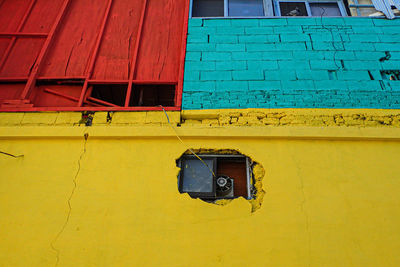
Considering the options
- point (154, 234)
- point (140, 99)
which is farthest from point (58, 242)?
point (140, 99)

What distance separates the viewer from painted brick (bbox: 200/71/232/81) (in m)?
4.85

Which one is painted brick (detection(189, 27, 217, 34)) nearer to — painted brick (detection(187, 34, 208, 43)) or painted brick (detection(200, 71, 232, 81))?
painted brick (detection(187, 34, 208, 43))

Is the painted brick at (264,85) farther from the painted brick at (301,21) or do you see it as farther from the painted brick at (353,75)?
the painted brick at (301,21)

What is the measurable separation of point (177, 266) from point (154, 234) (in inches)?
18.0

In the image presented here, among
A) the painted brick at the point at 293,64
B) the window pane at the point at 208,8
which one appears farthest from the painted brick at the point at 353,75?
the window pane at the point at 208,8

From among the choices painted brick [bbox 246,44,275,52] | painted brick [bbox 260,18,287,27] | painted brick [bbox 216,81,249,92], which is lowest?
painted brick [bbox 216,81,249,92]

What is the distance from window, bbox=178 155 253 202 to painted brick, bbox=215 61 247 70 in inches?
65.6

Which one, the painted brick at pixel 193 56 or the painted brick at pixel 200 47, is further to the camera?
the painted brick at pixel 200 47

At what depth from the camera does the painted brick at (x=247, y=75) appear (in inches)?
190

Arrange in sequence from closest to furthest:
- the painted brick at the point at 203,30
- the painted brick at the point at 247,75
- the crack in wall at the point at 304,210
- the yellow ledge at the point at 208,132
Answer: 1. the crack in wall at the point at 304,210
2. the yellow ledge at the point at 208,132
3. the painted brick at the point at 247,75
4. the painted brick at the point at 203,30

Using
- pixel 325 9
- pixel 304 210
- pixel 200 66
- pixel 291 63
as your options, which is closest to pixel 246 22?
pixel 291 63

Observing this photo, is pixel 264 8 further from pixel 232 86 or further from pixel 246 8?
pixel 232 86

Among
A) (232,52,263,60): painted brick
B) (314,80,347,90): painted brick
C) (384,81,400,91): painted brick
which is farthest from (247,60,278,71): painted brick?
(384,81,400,91): painted brick

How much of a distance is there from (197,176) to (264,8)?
408cm
